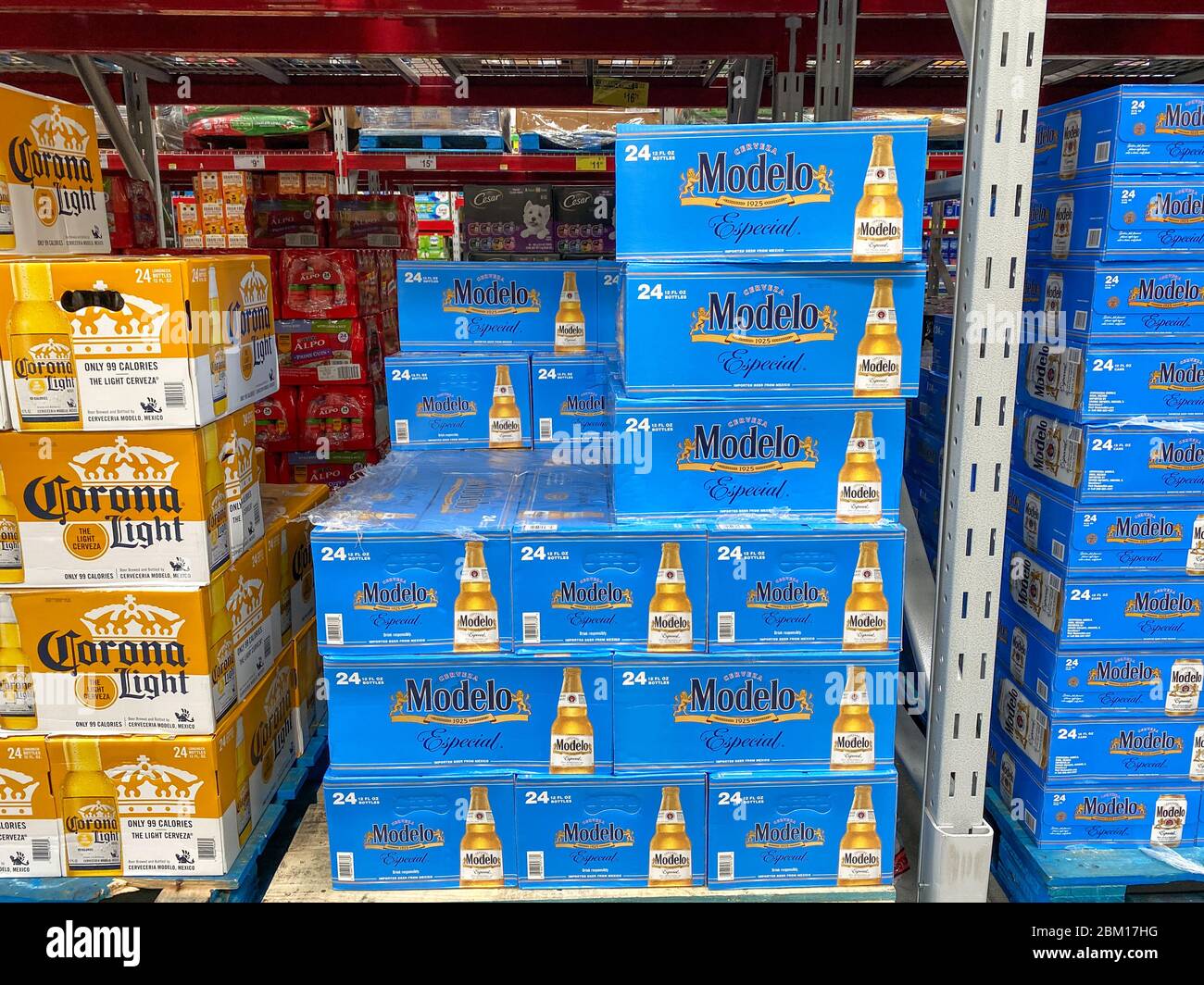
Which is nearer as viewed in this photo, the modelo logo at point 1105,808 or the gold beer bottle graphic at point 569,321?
the modelo logo at point 1105,808

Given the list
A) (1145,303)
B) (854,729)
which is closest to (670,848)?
(854,729)

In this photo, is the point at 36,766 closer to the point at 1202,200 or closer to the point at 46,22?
the point at 46,22

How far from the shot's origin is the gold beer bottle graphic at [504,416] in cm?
277

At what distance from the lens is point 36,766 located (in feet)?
6.93

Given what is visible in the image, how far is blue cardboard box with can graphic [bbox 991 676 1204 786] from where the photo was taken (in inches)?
88.8

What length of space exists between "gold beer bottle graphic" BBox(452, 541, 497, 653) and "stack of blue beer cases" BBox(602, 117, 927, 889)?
292 mm

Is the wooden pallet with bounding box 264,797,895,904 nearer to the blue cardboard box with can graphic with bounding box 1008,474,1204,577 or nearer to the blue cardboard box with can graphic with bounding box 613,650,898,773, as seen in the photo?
the blue cardboard box with can graphic with bounding box 613,650,898,773

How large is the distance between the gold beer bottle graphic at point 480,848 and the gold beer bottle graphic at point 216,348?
1.05 m

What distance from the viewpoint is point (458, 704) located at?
6.77 feet

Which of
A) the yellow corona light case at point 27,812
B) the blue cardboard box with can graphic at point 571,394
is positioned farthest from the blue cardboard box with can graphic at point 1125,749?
the yellow corona light case at point 27,812

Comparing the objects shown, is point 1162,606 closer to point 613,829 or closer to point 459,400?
point 613,829

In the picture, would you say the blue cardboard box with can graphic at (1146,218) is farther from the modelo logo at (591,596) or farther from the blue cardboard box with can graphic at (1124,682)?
the modelo logo at (591,596)

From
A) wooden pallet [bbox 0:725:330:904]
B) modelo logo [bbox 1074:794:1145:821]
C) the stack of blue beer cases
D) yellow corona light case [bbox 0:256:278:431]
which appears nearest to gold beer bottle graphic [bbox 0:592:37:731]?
wooden pallet [bbox 0:725:330:904]

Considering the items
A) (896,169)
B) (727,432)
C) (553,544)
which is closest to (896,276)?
(896,169)
